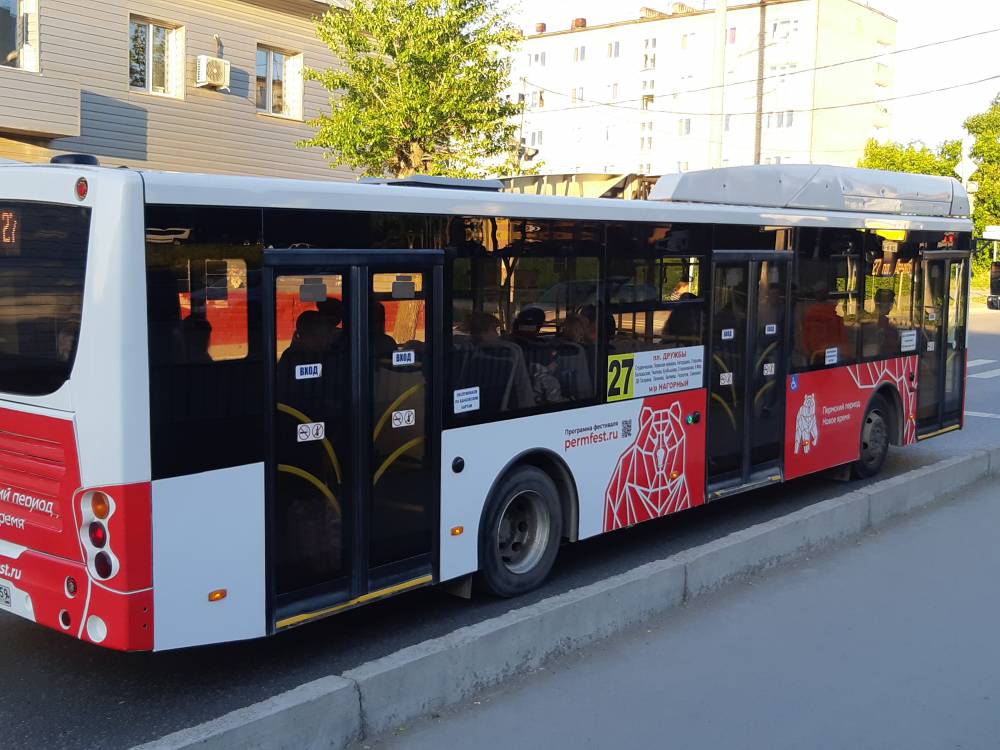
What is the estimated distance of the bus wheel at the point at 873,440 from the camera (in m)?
11.0

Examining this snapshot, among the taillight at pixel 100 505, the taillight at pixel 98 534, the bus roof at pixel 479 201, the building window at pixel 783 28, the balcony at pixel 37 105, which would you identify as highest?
the building window at pixel 783 28

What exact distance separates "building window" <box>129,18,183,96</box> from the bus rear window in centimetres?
Result: 1466

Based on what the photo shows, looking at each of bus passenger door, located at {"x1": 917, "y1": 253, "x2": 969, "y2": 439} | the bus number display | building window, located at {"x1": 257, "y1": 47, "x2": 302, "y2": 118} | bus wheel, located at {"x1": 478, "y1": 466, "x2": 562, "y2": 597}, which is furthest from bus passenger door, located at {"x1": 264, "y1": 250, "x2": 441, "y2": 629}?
building window, located at {"x1": 257, "y1": 47, "x2": 302, "y2": 118}

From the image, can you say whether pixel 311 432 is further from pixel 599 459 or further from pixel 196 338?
pixel 599 459

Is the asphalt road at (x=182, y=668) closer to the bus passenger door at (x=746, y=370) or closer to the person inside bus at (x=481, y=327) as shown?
the bus passenger door at (x=746, y=370)

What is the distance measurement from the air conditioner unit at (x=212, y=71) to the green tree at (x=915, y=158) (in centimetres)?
2882

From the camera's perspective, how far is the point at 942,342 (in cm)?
1191

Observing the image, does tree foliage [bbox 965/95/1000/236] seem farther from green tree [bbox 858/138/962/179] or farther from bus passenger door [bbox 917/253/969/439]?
bus passenger door [bbox 917/253/969/439]

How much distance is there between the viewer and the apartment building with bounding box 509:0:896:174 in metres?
66.2

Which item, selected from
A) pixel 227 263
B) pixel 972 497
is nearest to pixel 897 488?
pixel 972 497

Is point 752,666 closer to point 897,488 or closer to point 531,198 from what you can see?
point 531,198

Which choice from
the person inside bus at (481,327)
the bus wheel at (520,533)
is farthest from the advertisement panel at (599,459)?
the person inside bus at (481,327)

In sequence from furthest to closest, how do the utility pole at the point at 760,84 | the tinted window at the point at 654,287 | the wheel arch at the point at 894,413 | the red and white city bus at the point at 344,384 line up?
1. the utility pole at the point at 760,84
2. the wheel arch at the point at 894,413
3. the tinted window at the point at 654,287
4. the red and white city bus at the point at 344,384

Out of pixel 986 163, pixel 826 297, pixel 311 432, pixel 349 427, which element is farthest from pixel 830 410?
pixel 986 163
